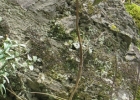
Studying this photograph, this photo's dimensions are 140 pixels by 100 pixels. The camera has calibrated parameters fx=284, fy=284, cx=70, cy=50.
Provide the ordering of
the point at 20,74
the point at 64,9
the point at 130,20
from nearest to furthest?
the point at 20,74 < the point at 64,9 < the point at 130,20

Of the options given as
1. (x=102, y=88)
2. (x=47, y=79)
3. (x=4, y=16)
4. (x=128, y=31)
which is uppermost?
(x=4, y=16)

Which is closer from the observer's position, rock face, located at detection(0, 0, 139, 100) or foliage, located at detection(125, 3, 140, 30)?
rock face, located at detection(0, 0, 139, 100)

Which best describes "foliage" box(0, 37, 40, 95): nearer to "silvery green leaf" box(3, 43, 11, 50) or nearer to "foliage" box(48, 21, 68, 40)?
"silvery green leaf" box(3, 43, 11, 50)

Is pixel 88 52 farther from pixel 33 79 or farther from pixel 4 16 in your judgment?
pixel 4 16

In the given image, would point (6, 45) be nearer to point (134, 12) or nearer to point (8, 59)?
point (8, 59)

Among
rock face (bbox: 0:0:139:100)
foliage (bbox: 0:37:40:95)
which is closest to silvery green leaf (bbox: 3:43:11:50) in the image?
foliage (bbox: 0:37:40:95)

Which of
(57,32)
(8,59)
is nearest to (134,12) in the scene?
(57,32)

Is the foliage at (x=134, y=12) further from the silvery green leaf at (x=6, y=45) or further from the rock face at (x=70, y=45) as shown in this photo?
the silvery green leaf at (x=6, y=45)

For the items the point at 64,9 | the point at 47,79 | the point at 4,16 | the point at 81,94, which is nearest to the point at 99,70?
the point at 81,94
